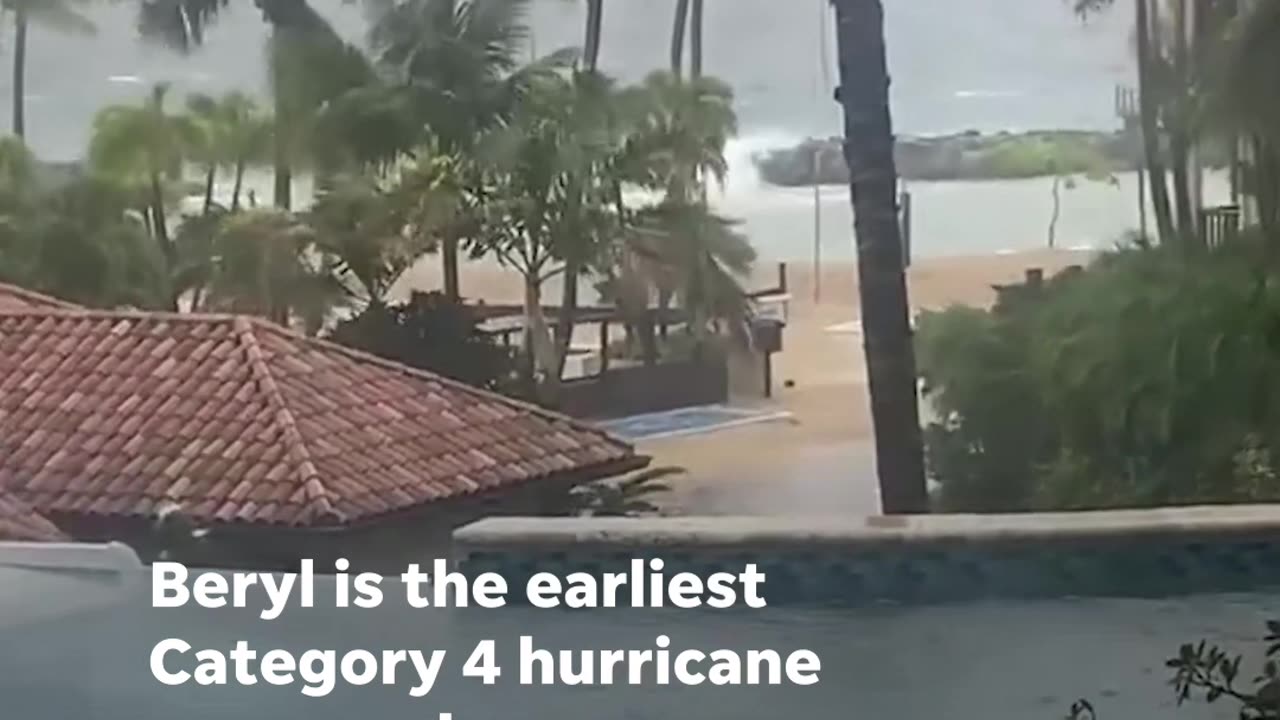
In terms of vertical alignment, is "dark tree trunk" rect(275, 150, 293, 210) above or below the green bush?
above

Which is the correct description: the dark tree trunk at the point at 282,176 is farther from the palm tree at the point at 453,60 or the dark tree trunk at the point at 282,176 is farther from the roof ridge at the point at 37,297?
the roof ridge at the point at 37,297

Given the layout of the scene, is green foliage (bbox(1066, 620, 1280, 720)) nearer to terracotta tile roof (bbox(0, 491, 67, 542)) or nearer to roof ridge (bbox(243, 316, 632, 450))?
roof ridge (bbox(243, 316, 632, 450))

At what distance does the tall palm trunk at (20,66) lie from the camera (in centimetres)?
242

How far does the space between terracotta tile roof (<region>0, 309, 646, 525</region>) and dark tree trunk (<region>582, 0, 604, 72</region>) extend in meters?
0.40

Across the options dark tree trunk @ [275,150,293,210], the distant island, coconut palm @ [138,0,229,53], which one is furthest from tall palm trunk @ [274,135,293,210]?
the distant island

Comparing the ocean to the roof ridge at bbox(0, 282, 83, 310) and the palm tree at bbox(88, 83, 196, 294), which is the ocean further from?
the roof ridge at bbox(0, 282, 83, 310)

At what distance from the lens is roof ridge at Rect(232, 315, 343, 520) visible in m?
2.39

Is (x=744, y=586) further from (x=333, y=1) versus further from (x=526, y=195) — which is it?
(x=333, y=1)

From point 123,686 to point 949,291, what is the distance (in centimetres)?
103

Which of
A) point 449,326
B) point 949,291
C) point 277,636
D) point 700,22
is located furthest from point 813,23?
point 277,636

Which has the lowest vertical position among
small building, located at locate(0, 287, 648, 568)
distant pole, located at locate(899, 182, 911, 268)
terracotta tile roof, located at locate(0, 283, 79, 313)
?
small building, located at locate(0, 287, 648, 568)

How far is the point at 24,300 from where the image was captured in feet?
8.05

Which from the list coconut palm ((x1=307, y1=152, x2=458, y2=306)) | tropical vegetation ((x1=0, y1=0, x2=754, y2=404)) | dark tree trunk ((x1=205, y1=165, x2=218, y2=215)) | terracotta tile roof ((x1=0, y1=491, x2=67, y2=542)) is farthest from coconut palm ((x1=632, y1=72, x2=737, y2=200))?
terracotta tile roof ((x1=0, y1=491, x2=67, y2=542))

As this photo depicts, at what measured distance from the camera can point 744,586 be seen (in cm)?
240
